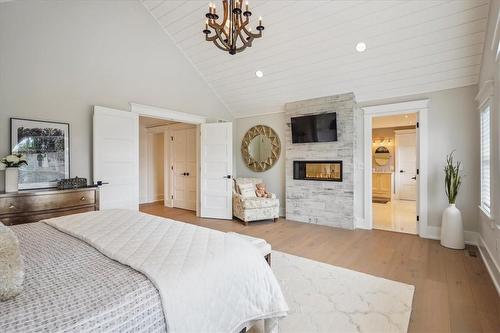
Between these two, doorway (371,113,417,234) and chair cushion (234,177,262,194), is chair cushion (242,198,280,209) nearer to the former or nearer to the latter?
chair cushion (234,177,262,194)

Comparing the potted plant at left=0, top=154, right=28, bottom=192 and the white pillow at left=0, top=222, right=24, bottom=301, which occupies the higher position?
the potted plant at left=0, top=154, right=28, bottom=192

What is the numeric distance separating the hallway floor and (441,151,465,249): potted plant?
716mm

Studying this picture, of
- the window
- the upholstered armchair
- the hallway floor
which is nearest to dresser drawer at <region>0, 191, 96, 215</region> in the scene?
the upholstered armchair

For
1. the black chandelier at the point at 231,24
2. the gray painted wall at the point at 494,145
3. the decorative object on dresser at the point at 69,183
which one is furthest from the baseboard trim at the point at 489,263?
the decorative object on dresser at the point at 69,183

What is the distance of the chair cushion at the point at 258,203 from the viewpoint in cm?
478

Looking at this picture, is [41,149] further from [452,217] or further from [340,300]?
[452,217]

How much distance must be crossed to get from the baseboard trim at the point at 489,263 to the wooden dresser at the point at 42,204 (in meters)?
4.57

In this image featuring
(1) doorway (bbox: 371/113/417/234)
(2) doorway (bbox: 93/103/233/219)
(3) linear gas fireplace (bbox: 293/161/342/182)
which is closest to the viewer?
(2) doorway (bbox: 93/103/233/219)

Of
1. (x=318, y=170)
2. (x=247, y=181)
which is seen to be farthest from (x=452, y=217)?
(x=247, y=181)

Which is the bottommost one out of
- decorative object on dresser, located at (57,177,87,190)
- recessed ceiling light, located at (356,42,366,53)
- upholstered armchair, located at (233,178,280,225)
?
upholstered armchair, located at (233,178,280,225)

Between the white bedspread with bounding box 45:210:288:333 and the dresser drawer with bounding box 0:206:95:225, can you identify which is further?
the dresser drawer with bounding box 0:206:95:225

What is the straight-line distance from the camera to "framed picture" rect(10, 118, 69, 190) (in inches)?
115

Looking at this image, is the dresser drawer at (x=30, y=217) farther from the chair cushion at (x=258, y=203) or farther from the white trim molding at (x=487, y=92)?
the white trim molding at (x=487, y=92)

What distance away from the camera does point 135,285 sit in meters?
0.96
